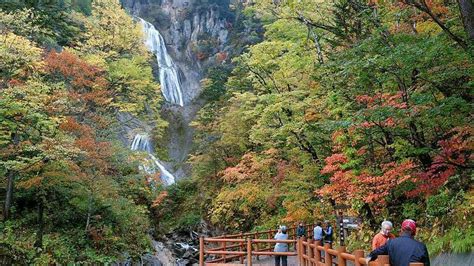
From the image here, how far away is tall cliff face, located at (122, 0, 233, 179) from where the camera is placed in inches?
2109

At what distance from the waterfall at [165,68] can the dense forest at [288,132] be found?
58.7 feet

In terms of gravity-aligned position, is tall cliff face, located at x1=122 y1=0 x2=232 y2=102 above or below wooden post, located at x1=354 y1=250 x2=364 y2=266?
above

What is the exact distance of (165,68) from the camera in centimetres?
4734

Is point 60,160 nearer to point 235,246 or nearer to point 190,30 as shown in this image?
point 235,246

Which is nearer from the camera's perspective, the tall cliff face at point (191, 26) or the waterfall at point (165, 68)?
the waterfall at point (165, 68)

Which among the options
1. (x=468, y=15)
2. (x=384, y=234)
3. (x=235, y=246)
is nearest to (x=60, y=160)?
(x=235, y=246)

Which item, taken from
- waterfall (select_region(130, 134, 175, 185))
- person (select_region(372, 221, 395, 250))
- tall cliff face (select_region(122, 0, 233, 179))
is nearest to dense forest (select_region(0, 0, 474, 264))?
person (select_region(372, 221, 395, 250))

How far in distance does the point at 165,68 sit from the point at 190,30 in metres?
13.0

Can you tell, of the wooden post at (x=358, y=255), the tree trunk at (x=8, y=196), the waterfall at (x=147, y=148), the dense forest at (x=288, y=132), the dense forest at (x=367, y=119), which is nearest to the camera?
the wooden post at (x=358, y=255)

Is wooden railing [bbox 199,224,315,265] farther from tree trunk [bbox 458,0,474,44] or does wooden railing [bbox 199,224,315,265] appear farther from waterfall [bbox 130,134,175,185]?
waterfall [bbox 130,134,175,185]

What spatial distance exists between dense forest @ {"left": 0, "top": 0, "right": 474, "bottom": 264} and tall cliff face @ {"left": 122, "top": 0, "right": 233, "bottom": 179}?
25966 mm

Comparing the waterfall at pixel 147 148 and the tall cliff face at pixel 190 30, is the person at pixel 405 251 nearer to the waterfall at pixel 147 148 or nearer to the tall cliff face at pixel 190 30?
the waterfall at pixel 147 148

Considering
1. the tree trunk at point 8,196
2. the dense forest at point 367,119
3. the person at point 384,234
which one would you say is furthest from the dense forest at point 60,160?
the person at point 384,234

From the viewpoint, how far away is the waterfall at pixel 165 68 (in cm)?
4575
